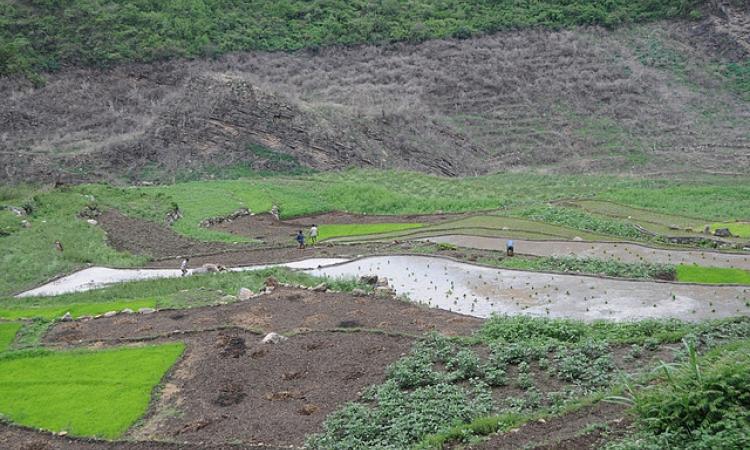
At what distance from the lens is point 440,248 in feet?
100

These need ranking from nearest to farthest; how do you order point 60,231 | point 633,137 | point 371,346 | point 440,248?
point 371,346 → point 440,248 → point 60,231 → point 633,137

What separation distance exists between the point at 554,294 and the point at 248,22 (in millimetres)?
63206

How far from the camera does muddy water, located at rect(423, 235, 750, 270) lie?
25453 mm

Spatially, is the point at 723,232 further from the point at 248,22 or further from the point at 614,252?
the point at 248,22

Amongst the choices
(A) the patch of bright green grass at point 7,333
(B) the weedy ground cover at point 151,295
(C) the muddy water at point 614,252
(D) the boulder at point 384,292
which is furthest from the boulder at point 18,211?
(D) the boulder at point 384,292

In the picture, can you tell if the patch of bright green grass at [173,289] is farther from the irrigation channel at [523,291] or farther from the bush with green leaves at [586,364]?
the bush with green leaves at [586,364]

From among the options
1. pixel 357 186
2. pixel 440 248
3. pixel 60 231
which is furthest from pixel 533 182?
pixel 60 231

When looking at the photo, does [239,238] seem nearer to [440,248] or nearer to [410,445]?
[440,248]

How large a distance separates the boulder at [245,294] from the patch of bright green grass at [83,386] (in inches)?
171

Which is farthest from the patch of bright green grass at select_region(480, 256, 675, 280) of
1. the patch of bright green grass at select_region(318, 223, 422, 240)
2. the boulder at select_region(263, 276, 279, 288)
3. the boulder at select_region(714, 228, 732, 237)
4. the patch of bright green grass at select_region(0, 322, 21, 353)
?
the patch of bright green grass at select_region(0, 322, 21, 353)

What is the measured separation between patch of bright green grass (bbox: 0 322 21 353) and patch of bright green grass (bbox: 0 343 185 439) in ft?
3.97

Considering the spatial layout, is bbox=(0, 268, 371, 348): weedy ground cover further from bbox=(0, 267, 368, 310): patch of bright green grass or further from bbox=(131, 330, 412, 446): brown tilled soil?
bbox=(131, 330, 412, 446): brown tilled soil

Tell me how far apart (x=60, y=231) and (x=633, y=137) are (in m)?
44.6

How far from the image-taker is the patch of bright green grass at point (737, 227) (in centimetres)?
3113
